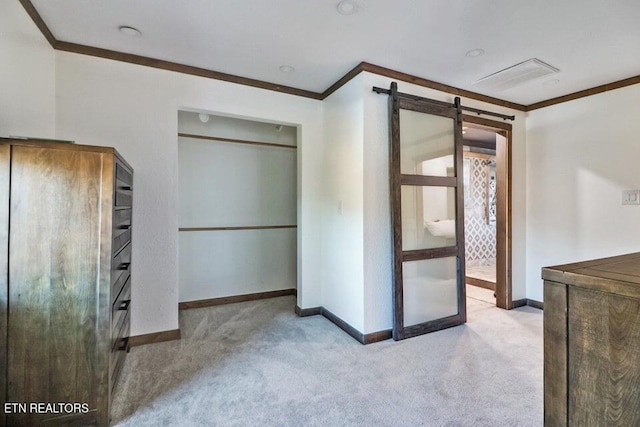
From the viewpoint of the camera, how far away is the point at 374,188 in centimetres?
284

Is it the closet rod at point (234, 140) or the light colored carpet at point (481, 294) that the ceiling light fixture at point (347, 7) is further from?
the light colored carpet at point (481, 294)

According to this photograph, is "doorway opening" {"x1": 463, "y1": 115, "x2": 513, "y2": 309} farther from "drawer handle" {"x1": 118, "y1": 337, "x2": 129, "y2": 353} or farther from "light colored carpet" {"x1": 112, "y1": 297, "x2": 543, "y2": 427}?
"drawer handle" {"x1": 118, "y1": 337, "x2": 129, "y2": 353}

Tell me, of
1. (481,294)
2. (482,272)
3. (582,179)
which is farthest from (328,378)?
(482,272)

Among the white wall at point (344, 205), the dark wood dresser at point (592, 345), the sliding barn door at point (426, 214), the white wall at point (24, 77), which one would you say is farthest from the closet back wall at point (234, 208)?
the dark wood dresser at point (592, 345)

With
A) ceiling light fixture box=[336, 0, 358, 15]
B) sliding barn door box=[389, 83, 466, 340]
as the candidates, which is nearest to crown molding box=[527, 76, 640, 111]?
Answer: sliding barn door box=[389, 83, 466, 340]

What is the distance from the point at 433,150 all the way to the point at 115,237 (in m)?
2.77

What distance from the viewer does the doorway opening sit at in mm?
3730

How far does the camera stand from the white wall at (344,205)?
2.84m

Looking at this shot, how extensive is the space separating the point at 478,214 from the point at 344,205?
3993 millimetres

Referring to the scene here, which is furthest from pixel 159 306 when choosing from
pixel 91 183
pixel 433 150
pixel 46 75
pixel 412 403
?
pixel 433 150

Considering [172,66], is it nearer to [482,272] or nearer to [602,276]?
[602,276]

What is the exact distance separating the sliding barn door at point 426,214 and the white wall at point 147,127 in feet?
5.12

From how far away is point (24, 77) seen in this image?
2.01m

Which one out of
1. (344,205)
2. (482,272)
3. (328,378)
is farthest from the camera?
(482,272)
